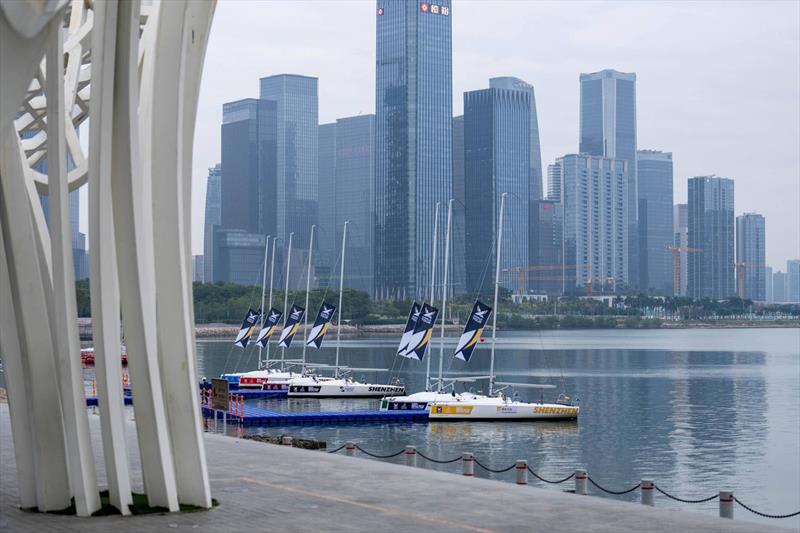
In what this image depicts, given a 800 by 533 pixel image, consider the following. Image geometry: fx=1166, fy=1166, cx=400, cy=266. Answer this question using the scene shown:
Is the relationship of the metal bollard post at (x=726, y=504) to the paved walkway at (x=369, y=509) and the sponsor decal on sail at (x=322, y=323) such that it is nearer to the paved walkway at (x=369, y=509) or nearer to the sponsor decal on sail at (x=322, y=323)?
the paved walkway at (x=369, y=509)

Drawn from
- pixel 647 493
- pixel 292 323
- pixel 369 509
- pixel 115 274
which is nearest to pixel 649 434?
pixel 292 323

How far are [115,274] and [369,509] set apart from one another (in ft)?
14.5

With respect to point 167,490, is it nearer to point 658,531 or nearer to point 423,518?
point 423,518

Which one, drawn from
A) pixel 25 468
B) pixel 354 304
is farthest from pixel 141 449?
pixel 354 304

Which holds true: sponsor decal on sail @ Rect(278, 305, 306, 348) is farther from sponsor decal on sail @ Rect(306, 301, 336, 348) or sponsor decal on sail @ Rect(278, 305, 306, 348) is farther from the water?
the water

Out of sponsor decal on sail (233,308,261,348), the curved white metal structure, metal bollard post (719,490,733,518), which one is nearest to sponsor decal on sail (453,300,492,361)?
sponsor decal on sail (233,308,261,348)

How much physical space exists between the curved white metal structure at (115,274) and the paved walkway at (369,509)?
0.63 metres

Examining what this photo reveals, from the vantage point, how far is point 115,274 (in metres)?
13.4

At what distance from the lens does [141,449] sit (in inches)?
537

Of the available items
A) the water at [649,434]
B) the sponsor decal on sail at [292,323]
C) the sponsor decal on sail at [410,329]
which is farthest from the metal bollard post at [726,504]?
the sponsor decal on sail at [292,323]

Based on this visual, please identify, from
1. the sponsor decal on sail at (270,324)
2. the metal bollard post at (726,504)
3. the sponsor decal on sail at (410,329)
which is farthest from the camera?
the sponsor decal on sail at (270,324)

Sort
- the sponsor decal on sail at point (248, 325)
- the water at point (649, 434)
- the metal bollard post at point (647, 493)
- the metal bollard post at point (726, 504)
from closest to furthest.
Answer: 1. the metal bollard post at point (726, 504)
2. the metal bollard post at point (647, 493)
3. the water at point (649, 434)
4. the sponsor decal on sail at point (248, 325)

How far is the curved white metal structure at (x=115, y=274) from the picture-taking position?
12961mm

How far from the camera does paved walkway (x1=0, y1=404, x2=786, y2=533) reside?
44.2 feet
